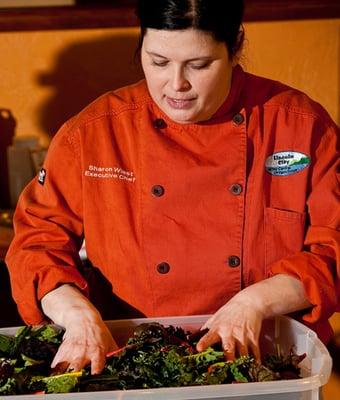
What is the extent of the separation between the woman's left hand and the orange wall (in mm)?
1290

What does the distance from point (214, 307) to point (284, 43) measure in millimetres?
1233

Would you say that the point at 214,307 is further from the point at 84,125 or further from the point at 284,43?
the point at 284,43

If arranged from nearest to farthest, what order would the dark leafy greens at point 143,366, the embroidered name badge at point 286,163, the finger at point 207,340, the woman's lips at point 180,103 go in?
the dark leafy greens at point 143,366
the finger at point 207,340
the woman's lips at point 180,103
the embroidered name badge at point 286,163

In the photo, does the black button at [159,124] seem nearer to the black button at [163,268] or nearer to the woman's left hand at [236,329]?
the black button at [163,268]

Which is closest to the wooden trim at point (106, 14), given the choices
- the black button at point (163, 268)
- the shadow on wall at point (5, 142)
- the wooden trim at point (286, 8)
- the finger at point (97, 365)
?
the wooden trim at point (286, 8)

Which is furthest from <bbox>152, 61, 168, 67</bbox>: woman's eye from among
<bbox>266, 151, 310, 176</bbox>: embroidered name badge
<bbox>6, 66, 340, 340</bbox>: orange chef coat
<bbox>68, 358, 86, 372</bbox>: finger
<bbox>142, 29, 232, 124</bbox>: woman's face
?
<bbox>68, 358, 86, 372</bbox>: finger

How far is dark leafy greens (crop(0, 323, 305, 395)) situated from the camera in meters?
1.26

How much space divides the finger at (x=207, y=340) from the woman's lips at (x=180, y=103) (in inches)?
15.9

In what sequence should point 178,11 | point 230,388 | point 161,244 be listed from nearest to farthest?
point 230,388 < point 178,11 < point 161,244

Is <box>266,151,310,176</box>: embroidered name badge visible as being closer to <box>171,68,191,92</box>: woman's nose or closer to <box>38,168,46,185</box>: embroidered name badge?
<box>171,68,191,92</box>: woman's nose

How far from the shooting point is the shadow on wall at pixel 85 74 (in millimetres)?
2594

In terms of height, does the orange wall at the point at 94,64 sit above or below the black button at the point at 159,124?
below

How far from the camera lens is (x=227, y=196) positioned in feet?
5.21

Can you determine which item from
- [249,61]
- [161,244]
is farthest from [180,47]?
[249,61]
